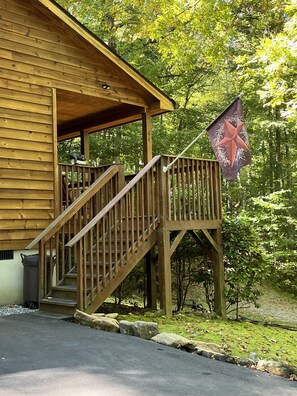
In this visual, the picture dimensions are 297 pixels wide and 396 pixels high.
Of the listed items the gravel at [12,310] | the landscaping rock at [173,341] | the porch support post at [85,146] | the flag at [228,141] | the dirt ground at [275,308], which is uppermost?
the porch support post at [85,146]

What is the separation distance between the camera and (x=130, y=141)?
55.5 feet

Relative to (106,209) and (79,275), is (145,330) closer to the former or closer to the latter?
(79,275)

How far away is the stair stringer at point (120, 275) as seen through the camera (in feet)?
20.7

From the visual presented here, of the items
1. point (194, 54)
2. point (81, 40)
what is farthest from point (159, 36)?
point (81, 40)

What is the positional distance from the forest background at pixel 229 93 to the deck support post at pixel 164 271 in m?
1.74

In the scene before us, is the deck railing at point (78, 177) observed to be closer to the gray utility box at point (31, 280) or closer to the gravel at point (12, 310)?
the gray utility box at point (31, 280)

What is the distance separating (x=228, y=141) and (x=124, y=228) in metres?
2.32

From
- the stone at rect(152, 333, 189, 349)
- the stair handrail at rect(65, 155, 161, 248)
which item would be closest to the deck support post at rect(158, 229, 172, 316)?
the stair handrail at rect(65, 155, 161, 248)

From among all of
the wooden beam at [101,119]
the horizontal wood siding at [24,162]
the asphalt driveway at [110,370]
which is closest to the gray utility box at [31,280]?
the horizontal wood siding at [24,162]

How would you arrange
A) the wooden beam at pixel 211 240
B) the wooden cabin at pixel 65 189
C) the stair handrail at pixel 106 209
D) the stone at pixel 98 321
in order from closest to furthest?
the stone at pixel 98 321 < the stair handrail at pixel 106 209 < the wooden cabin at pixel 65 189 < the wooden beam at pixel 211 240

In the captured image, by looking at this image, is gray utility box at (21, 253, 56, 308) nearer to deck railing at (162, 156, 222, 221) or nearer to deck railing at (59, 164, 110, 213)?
deck railing at (59, 164, 110, 213)

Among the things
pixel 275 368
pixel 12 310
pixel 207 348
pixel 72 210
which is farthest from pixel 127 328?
pixel 72 210

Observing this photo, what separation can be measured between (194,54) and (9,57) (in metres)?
8.82

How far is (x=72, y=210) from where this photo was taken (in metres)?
7.37
